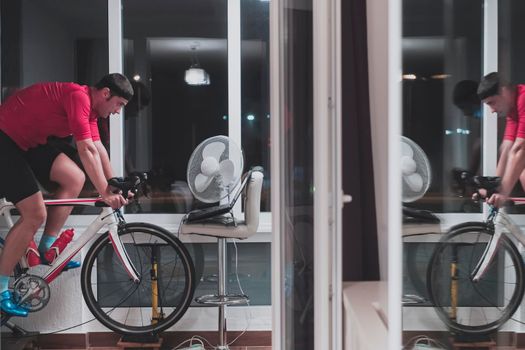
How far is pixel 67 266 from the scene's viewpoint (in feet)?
11.9

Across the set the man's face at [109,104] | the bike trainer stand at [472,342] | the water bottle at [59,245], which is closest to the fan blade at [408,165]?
the bike trainer stand at [472,342]

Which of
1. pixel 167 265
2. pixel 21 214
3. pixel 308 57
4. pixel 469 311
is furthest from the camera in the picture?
pixel 167 265

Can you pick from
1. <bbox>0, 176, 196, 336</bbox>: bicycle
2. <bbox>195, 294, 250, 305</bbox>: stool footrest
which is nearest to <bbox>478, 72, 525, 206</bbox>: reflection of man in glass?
<bbox>195, 294, 250, 305</bbox>: stool footrest

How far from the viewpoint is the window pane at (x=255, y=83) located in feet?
12.6

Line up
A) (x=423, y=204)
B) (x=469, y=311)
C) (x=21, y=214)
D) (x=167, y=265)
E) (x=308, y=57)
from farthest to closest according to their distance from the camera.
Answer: (x=167, y=265), (x=21, y=214), (x=308, y=57), (x=423, y=204), (x=469, y=311)

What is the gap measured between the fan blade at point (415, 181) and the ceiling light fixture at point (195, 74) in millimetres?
2917

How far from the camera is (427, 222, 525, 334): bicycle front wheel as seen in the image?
0.62 metres

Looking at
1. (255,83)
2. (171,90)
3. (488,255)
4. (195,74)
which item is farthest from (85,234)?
(488,255)

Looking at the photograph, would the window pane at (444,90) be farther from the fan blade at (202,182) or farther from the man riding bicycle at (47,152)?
the man riding bicycle at (47,152)

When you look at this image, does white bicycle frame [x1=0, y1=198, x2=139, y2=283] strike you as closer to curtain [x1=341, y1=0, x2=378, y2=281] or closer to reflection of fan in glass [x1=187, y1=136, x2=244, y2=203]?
reflection of fan in glass [x1=187, y1=136, x2=244, y2=203]

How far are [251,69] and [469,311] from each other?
3.23 metres

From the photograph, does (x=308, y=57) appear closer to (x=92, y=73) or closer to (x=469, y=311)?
(x=469, y=311)

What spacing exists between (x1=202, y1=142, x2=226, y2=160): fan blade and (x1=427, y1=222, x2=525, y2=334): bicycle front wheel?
101 inches

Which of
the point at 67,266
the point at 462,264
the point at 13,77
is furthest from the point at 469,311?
the point at 13,77
